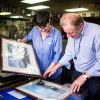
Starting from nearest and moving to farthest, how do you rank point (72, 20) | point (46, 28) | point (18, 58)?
1. point (72, 20)
2. point (18, 58)
3. point (46, 28)

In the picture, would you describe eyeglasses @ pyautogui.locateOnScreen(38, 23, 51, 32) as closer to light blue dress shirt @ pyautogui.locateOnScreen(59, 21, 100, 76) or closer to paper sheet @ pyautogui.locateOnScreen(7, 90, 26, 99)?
light blue dress shirt @ pyautogui.locateOnScreen(59, 21, 100, 76)

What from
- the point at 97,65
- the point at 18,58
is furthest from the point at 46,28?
the point at 97,65

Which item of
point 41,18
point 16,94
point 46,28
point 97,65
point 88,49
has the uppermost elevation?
point 41,18

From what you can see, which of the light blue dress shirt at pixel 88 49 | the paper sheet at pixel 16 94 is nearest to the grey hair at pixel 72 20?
the light blue dress shirt at pixel 88 49

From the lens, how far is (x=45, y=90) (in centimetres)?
146

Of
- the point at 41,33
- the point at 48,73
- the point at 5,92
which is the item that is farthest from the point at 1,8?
the point at 5,92

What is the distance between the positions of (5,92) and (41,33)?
0.89 m

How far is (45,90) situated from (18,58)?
1.62ft

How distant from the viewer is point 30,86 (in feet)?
5.09

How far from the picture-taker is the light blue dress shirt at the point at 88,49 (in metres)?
1.60

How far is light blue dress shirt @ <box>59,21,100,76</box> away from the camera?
160 cm

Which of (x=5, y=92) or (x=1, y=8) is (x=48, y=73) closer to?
(x=5, y=92)

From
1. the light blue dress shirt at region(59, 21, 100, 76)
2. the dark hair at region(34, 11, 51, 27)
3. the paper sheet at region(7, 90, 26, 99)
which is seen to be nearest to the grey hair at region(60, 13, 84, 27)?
the light blue dress shirt at region(59, 21, 100, 76)

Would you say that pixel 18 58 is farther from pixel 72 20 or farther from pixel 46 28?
pixel 72 20
